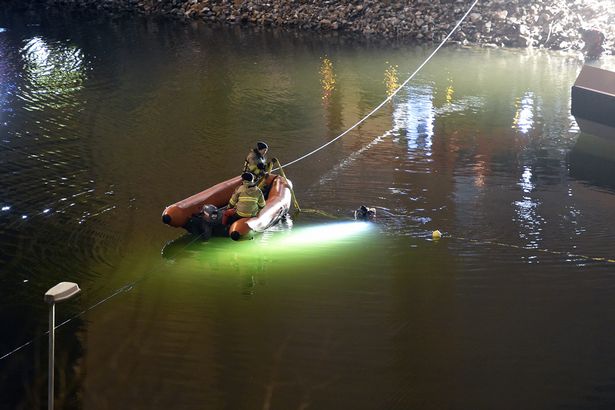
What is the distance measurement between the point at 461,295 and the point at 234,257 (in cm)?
276

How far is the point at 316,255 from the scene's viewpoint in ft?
34.1

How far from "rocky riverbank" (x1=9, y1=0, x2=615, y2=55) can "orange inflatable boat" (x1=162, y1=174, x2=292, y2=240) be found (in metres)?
15.4

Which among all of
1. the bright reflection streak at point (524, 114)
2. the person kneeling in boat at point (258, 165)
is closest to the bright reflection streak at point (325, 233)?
the person kneeling in boat at point (258, 165)

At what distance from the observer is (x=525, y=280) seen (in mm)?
9828

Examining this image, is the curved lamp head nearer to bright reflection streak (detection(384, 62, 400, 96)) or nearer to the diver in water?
the diver in water

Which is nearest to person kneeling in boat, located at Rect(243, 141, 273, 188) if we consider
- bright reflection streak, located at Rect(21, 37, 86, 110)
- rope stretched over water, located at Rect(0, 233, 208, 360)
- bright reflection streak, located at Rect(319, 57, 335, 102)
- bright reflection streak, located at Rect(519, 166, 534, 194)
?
rope stretched over water, located at Rect(0, 233, 208, 360)

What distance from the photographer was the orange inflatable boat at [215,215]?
33.1ft

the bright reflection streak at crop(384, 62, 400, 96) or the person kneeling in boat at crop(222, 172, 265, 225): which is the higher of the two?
the bright reflection streak at crop(384, 62, 400, 96)

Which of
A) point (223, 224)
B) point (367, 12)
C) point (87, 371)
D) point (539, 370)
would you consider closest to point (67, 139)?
point (223, 224)

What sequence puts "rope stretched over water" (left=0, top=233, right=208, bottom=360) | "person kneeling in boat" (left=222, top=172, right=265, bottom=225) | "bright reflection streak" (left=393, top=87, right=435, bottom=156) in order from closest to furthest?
"rope stretched over water" (left=0, top=233, right=208, bottom=360), "person kneeling in boat" (left=222, top=172, right=265, bottom=225), "bright reflection streak" (left=393, top=87, right=435, bottom=156)

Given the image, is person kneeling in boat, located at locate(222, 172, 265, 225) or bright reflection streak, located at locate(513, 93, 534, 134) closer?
person kneeling in boat, located at locate(222, 172, 265, 225)

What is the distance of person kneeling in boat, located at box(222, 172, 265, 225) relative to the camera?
1030 centimetres

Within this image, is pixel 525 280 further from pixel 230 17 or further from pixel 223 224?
pixel 230 17

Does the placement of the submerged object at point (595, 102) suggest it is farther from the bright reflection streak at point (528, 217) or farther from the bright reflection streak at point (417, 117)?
the bright reflection streak at point (528, 217)
